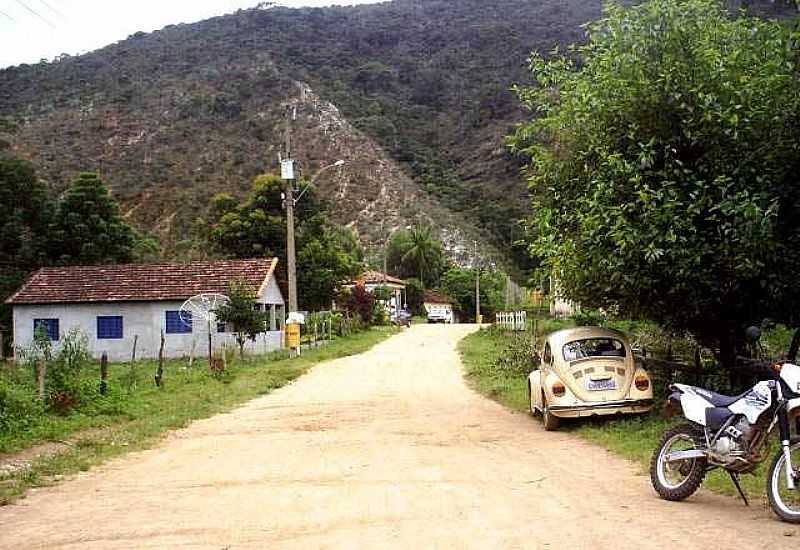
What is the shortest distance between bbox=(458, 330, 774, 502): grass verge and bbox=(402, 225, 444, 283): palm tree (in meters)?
57.6

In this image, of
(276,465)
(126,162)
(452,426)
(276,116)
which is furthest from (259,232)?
(276,116)

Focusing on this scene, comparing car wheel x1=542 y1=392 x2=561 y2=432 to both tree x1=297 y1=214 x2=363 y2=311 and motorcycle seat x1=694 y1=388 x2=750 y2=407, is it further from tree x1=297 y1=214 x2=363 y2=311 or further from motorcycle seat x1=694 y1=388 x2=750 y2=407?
tree x1=297 y1=214 x2=363 y2=311

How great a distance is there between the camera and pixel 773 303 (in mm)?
13203

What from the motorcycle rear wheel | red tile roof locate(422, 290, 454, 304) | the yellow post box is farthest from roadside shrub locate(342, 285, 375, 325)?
the motorcycle rear wheel

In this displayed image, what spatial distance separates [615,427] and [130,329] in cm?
2622

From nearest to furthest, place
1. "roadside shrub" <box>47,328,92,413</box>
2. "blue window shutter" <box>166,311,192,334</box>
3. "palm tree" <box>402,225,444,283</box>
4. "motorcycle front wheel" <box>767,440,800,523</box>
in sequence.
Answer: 1. "motorcycle front wheel" <box>767,440,800,523</box>
2. "roadside shrub" <box>47,328,92,413</box>
3. "blue window shutter" <box>166,311,192,334</box>
4. "palm tree" <box>402,225,444,283</box>

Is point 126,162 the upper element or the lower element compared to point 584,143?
upper

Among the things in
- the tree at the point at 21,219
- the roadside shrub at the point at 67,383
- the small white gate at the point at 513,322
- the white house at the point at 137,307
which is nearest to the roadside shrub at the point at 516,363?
the roadside shrub at the point at 67,383

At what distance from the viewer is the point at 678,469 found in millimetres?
8367

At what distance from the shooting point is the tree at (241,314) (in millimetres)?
28984

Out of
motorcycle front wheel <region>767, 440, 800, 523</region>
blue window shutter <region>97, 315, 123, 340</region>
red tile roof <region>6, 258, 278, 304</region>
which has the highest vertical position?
red tile roof <region>6, 258, 278, 304</region>

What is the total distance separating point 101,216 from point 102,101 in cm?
6136

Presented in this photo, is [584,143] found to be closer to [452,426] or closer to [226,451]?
[452,426]

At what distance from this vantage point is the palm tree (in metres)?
84.6
